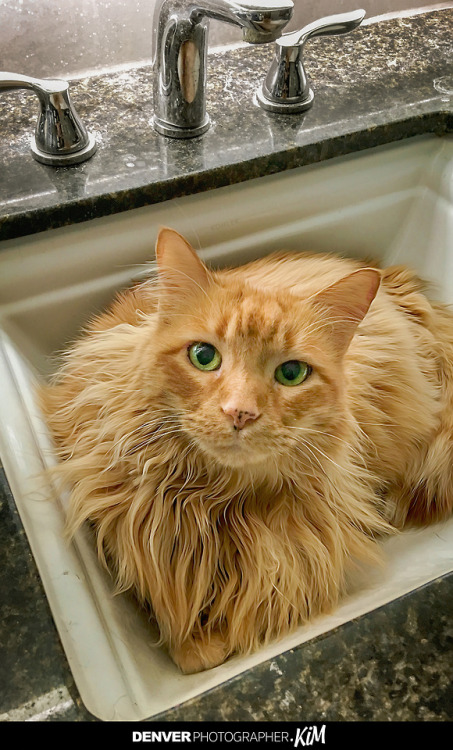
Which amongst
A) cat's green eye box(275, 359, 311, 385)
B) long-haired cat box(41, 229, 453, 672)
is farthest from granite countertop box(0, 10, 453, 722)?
cat's green eye box(275, 359, 311, 385)

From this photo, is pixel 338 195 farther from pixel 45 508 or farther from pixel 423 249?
pixel 45 508

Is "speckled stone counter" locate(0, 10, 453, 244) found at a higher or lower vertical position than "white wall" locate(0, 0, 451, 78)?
lower

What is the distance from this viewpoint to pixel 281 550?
924 mm

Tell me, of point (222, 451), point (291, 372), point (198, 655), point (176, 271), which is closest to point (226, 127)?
point (176, 271)

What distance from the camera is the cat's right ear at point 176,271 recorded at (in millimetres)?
844

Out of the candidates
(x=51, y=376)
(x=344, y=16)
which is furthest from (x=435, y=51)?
(x=51, y=376)

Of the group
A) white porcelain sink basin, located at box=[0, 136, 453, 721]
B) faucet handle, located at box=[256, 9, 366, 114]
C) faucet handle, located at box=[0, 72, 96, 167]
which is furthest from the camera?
faucet handle, located at box=[256, 9, 366, 114]

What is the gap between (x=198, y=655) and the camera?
2.80 ft

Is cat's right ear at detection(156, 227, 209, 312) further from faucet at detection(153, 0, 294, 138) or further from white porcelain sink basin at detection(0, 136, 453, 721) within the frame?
faucet at detection(153, 0, 294, 138)

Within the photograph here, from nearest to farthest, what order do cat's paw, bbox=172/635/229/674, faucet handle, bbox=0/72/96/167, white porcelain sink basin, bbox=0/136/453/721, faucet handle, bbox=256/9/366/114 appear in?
white porcelain sink basin, bbox=0/136/453/721, cat's paw, bbox=172/635/229/674, faucet handle, bbox=0/72/96/167, faucet handle, bbox=256/9/366/114

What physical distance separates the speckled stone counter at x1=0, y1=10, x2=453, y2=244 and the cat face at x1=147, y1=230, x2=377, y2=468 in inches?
10.7

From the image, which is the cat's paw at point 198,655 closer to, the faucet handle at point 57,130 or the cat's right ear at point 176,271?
the cat's right ear at point 176,271

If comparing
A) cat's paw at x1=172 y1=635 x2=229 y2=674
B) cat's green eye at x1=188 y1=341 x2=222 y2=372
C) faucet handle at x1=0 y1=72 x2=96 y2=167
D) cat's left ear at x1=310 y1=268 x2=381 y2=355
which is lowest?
cat's paw at x1=172 y1=635 x2=229 y2=674

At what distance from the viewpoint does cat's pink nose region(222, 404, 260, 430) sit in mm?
782
